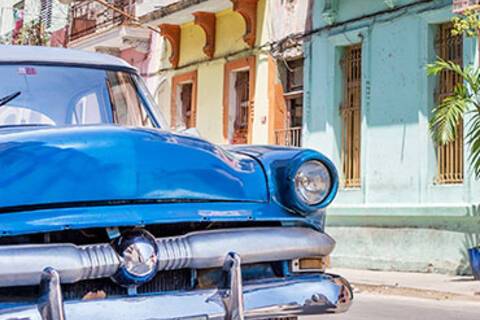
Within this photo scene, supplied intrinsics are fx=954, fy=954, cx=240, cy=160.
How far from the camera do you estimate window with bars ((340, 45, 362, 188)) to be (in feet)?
54.4

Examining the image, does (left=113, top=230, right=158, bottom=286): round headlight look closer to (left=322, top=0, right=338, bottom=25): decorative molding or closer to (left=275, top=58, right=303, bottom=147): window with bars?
(left=322, top=0, right=338, bottom=25): decorative molding

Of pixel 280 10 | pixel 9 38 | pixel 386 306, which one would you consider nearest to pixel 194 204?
pixel 386 306

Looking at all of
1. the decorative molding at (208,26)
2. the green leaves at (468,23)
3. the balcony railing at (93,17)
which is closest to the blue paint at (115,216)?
the green leaves at (468,23)

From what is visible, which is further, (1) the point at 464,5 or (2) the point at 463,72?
(1) the point at 464,5

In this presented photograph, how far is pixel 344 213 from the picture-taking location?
16.4m

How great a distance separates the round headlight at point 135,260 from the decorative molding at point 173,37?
1870cm

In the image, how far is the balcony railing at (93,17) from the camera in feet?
78.3

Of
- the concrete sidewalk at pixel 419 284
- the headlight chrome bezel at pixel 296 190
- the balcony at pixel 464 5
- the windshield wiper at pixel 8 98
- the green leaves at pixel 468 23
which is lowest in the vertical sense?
the concrete sidewalk at pixel 419 284

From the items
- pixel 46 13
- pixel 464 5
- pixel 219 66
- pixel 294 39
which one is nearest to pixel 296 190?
pixel 464 5

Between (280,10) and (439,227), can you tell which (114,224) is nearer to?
(439,227)

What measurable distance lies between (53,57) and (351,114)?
477 inches

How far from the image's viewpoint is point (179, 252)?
11.4 feet

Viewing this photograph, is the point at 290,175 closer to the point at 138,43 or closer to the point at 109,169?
the point at 109,169

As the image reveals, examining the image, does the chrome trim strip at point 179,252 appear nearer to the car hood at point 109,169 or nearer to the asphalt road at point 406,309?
the car hood at point 109,169
